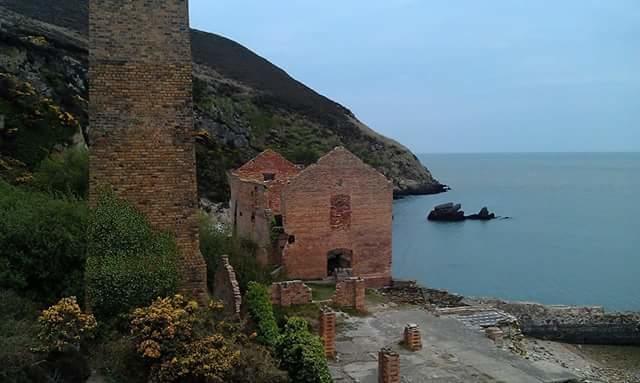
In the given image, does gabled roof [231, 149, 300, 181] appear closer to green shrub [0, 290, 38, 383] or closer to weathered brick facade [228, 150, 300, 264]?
weathered brick facade [228, 150, 300, 264]

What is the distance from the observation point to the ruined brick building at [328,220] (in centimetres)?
2555

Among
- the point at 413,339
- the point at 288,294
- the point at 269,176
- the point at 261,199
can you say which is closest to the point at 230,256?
the point at 288,294

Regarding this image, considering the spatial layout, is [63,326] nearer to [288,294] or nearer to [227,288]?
[227,288]

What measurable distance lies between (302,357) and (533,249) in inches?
2145

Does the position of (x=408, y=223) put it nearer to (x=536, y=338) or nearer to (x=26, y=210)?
(x=536, y=338)

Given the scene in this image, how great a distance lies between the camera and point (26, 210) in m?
14.4

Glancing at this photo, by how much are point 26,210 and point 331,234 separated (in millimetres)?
13984

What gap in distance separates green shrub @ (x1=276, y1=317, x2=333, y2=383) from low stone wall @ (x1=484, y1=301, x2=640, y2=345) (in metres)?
21.4

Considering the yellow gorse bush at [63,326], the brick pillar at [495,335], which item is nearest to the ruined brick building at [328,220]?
the brick pillar at [495,335]

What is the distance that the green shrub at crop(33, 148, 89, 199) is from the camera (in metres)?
20.8

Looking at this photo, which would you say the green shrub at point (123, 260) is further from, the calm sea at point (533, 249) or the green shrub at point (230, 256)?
the calm sea at point (533, 249)

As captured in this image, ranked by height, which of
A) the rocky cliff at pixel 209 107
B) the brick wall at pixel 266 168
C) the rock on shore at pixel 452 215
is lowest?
the rock on shore at pixel 452 215

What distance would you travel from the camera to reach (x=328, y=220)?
85.6ft

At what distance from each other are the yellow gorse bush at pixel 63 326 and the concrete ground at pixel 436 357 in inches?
224
